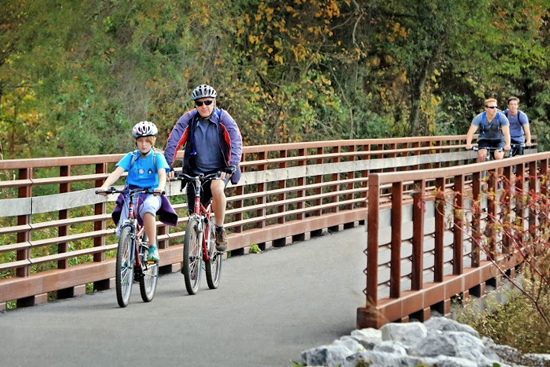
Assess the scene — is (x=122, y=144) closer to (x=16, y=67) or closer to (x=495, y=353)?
(x=16, y=67)

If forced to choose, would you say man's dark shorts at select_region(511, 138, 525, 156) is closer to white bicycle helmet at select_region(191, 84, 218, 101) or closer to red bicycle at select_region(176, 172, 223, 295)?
red bicycle at select_region(176, 172, 223, 295)

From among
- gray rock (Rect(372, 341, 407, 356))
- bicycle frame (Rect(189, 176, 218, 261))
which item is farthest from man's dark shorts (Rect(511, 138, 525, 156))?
gray rock (Rect(372, 341, 407, 356))

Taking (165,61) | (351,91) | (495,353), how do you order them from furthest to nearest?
(351,91) < (165,61) < (495,353)

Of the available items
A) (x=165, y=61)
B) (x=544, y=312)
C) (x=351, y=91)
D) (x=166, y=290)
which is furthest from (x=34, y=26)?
(x=544, y=312)

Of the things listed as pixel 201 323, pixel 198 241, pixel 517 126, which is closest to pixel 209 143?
pixel 198 241

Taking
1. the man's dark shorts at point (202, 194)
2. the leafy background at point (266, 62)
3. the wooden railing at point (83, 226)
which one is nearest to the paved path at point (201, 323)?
the wooden railing at point (83, 226)

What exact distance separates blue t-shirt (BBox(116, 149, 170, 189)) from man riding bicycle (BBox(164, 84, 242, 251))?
70 cm

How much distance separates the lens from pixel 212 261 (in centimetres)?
1291

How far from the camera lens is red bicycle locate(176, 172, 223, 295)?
1223cm

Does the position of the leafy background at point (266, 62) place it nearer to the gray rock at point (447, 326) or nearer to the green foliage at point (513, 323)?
the green foliage at point (513, 323)

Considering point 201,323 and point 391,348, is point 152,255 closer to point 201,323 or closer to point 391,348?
point 201,323

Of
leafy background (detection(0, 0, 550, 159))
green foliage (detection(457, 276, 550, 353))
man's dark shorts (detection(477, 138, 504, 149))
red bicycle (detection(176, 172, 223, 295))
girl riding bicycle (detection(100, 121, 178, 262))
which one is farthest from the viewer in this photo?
leafy background (detection(0, 0, 550, 159))

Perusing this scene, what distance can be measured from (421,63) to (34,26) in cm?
982

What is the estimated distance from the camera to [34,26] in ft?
89.2
